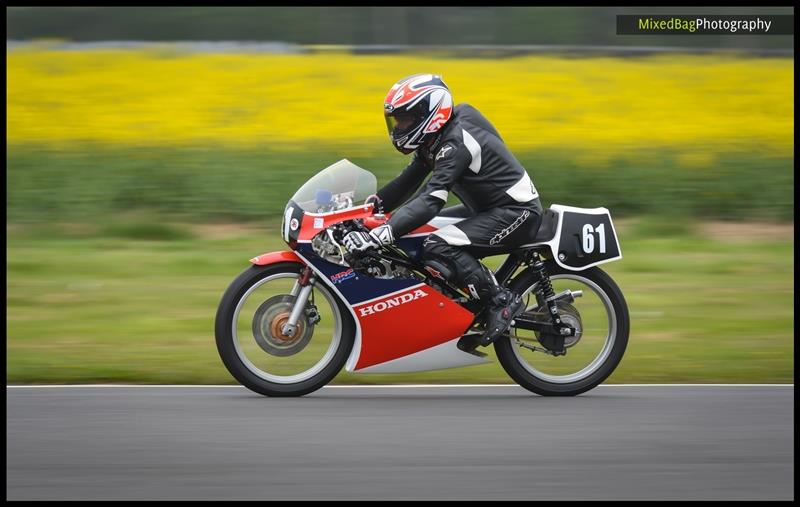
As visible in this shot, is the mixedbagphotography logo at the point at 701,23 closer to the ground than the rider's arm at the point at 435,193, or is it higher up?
higher up

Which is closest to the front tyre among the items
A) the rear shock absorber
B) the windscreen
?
the windscreen

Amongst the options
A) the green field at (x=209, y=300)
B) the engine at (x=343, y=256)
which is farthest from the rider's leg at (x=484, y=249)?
the green field at (x=209, y=300)

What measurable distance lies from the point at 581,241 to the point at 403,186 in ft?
3.74

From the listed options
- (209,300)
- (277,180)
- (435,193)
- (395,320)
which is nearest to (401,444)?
(395,320)

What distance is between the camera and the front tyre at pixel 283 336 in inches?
303

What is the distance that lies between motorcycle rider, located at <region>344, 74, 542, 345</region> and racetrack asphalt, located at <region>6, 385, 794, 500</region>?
Answer: 0.67 m

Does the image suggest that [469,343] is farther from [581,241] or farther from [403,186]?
[403,186]

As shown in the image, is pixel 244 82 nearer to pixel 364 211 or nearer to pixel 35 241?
pixel 35 241

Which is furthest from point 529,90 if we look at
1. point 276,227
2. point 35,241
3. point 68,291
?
point 68,291

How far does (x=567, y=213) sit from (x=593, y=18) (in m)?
12.3

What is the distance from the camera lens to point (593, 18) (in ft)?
64.5

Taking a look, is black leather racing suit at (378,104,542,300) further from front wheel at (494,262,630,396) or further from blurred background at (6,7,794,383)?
blurred background at (6,7,794,383)

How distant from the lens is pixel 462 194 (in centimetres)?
788

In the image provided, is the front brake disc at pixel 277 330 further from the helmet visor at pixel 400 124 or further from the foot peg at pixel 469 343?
the helmet visor at pixel 400 124
